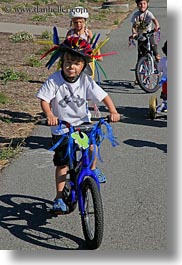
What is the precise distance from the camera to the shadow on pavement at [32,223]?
16.5ft

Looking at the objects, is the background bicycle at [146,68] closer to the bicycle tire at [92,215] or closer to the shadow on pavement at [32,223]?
the shadow on pavement at [32,223]

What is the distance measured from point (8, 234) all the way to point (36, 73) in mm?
7364

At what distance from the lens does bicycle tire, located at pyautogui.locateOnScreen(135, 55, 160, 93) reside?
10305 mm

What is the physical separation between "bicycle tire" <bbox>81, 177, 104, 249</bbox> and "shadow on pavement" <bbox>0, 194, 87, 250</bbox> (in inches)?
5.4

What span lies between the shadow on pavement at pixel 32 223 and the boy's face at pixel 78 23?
2972mm

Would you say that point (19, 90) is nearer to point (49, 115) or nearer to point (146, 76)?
point (146, 76)

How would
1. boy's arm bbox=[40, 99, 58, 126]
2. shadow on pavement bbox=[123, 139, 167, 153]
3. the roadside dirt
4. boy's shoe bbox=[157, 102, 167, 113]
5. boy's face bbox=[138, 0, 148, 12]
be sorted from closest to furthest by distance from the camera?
boy's arm bbox=[40, 99, 58, 126]
shadow on pavement bbox=[123, 139, 167, 153]
the roadside dirt
boy's shoe bbox=[157, 102, 167, 113]
boy's face bbox=[138, 0, 148, 12]

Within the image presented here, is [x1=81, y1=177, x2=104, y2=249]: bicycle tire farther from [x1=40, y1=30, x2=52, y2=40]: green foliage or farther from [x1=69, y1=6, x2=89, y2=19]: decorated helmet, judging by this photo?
[x1=40, y1=30, x2=52, y2=40]: green foliage

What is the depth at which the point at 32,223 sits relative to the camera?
5359 millimetres

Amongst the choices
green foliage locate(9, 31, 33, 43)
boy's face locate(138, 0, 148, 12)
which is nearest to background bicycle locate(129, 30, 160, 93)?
boy's face locate(138, 0, 148, 12)

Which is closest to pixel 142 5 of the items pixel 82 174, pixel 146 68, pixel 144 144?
pixel 146 68

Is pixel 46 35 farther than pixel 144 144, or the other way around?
pixel 46 35

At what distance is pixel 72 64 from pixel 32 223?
4.70 feet

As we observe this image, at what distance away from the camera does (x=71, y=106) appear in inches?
205
